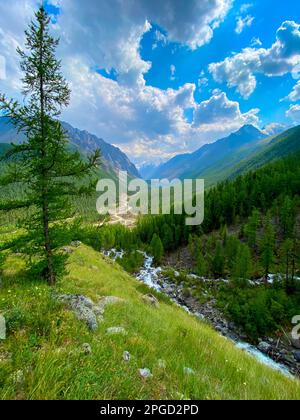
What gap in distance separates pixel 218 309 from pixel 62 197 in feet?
117

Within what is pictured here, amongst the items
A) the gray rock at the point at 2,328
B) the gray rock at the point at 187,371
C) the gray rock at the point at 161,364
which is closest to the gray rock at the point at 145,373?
the gray rock at the point at 161,364

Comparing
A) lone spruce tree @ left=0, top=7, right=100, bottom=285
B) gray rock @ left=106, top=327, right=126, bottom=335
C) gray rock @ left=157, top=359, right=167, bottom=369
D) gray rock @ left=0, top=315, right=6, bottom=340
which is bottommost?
gray rock @ left=157, top=359, right=167, bottom=369

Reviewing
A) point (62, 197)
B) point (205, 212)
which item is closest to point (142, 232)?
point (205, 212)

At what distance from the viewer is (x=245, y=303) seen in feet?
112

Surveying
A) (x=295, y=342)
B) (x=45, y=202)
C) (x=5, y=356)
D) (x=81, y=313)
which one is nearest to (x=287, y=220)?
(x=295, y=342)

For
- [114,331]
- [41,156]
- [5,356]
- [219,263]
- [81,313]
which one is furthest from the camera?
[219,263]

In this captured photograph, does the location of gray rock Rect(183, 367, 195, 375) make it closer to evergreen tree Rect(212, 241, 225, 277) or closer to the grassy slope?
the grassy slope

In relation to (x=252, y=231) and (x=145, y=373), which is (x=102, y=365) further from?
(x=252, y=231)

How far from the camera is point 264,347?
→ 2602 centimetres

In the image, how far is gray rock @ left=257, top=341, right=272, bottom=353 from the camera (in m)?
25.7

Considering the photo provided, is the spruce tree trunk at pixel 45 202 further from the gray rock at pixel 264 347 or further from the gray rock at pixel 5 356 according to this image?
the gray rock at pixel 264 347

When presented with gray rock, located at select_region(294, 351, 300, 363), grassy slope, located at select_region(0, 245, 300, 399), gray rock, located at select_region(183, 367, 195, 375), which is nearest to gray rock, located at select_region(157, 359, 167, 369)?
grassy slope, located at select_region(0, 245, 300, 399)

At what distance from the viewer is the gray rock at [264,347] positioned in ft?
84.2
